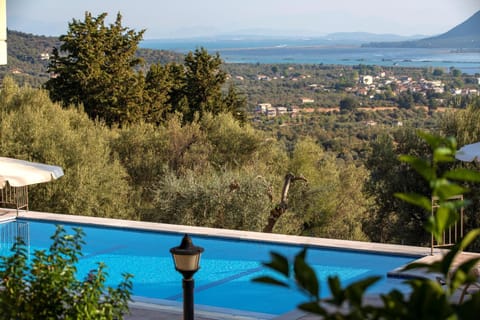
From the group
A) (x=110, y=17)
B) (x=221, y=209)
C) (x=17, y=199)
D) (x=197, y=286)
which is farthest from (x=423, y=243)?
(x=110, y=17)

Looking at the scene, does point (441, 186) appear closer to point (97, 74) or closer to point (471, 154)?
point (471, 154)

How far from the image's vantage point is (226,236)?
358 inches

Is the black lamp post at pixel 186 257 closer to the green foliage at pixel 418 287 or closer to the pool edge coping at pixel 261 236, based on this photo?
the green foliage at pixel 418 287

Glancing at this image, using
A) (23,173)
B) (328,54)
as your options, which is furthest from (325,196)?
(328,54)

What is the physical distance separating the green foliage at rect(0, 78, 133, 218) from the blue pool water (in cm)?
409

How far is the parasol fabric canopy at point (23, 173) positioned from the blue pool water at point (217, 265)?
108cm

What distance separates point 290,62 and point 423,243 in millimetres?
28137

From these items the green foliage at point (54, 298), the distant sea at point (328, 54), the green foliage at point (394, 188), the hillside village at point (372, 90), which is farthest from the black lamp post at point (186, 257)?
the hillside village at point (372, 90)

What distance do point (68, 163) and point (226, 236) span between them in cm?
698

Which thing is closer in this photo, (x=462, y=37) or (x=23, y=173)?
(x=23, y=173)

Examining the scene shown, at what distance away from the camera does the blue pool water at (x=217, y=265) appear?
774 centimetres

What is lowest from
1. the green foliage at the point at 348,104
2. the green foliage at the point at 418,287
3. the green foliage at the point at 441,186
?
the green foliage at the point at 348,104

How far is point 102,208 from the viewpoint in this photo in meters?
14.7

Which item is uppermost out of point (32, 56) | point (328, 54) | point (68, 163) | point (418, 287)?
point (328, 54)
